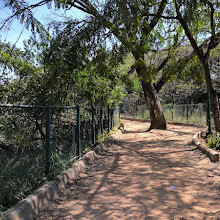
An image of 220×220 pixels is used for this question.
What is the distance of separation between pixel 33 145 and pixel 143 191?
3.95 m

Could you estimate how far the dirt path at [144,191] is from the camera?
350 centimetres

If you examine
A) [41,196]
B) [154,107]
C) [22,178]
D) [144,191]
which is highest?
[154,107]

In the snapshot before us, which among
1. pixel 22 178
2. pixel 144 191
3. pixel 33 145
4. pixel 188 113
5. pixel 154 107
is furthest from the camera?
pixel 188 113

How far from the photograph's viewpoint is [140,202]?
3.87m

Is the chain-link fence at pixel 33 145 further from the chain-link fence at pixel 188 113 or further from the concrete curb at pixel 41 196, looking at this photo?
the chain-link fence at pixel 188 113

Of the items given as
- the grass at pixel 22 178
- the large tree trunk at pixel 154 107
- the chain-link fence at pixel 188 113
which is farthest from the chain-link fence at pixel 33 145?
the chain-link fence at pixel 188 113

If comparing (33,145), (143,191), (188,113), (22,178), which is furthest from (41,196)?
(188,113)

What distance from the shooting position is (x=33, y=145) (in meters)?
7.14

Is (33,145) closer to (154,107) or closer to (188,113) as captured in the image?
(154,107)

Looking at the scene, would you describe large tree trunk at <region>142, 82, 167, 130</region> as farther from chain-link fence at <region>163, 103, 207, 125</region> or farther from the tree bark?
chain-link fence at <region>163, 103, 207, 125</region>

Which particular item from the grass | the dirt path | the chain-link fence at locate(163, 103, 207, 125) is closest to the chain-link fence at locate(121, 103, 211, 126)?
the chain-link fence at locate(163, 103, 207, 125)

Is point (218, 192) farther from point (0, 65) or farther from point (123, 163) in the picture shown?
point (0, 65)

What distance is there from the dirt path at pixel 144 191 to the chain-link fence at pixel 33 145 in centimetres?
50

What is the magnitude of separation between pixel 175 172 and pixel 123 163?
160 cm
